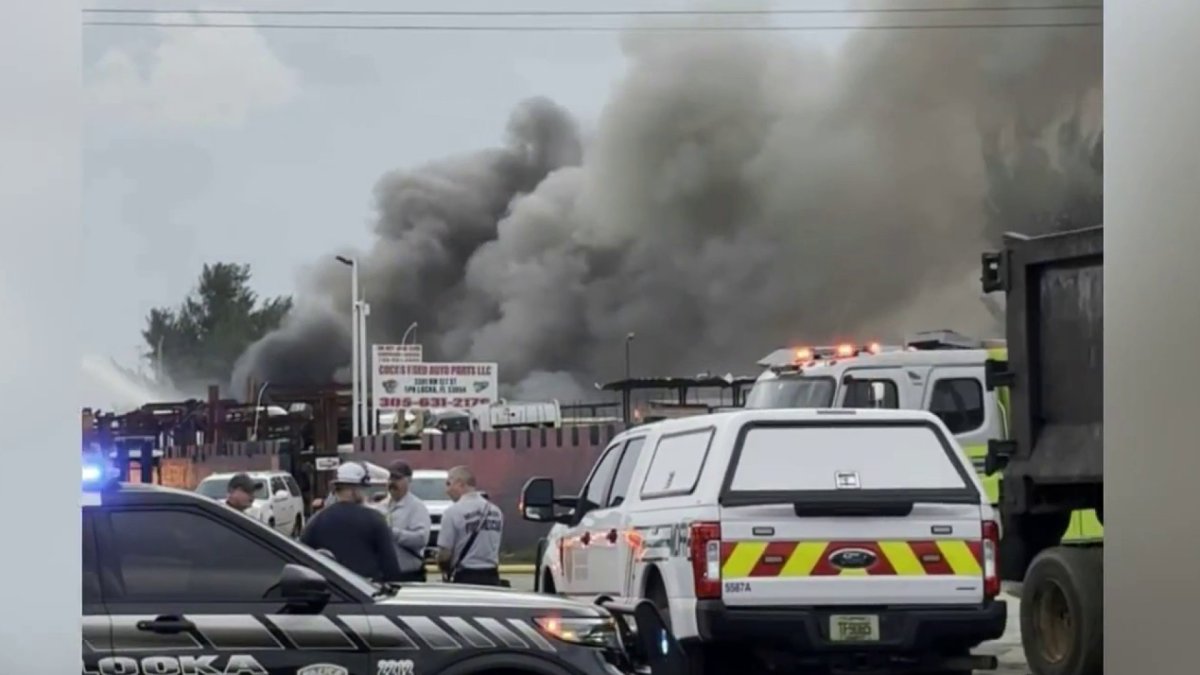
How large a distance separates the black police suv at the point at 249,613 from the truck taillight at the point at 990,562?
1.40 m

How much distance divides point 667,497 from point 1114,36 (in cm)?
193

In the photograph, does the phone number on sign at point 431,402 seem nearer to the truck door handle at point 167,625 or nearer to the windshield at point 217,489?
the windshield at point 217,489

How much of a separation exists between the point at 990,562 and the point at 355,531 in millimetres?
2037

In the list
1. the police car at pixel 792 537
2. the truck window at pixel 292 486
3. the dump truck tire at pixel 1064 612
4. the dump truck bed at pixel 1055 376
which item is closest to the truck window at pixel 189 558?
the truck window at pixel 292 486

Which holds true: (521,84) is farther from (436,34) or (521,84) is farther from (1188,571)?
(1188,571)

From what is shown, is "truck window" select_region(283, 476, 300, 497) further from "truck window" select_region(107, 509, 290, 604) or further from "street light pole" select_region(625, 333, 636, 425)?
"street light pole" select_region(625, 333, 636, 425)

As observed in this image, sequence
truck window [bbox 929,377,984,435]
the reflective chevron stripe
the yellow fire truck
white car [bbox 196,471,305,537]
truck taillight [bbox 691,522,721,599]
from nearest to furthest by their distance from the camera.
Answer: the reflective chevron stripe → white car [bbox 196,471,305,537] → truck taillight [bbox 691,522,721,599] → the yellow fire truck → truck window [bbox 929,377,984,435]

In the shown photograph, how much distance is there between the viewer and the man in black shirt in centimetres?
456

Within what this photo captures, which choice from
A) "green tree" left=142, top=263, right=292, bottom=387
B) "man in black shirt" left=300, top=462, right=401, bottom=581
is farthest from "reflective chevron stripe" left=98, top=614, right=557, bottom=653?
"green tree" left=142, top=263, right=292, bottom=387

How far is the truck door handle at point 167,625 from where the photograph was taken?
4141mm

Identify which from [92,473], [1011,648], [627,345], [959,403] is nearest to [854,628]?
[1011,648]

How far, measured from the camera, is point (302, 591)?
13.9 ft

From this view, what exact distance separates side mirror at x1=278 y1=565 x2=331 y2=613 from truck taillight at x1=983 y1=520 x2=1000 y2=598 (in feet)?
6.98

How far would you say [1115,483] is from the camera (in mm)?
4211
